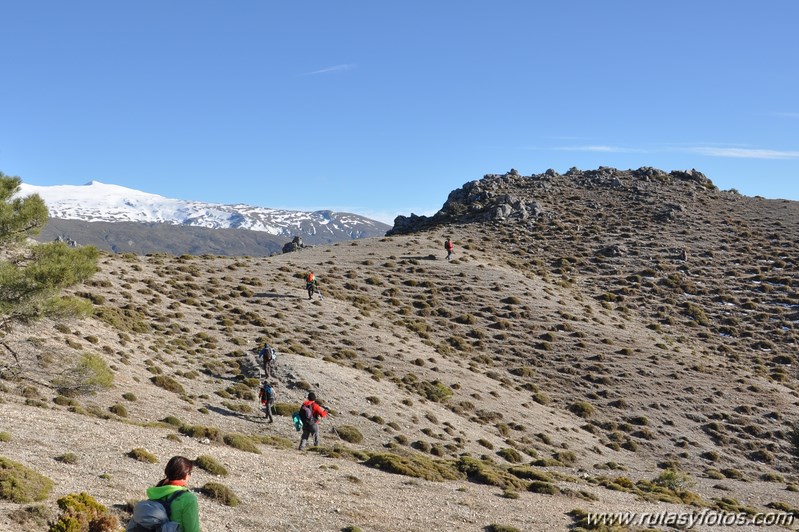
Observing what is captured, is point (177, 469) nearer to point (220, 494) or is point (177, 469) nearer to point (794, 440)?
point (220, 494)

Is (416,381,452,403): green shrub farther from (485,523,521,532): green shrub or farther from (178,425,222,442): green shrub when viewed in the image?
(485,523,521,532): green shrub

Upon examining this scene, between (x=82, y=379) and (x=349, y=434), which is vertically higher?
(x=82, y=379)

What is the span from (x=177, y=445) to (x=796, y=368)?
172 feet

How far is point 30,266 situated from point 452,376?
27.5m

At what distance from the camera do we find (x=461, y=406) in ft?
122

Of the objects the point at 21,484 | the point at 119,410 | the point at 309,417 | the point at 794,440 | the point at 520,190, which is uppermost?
the point at 520,190

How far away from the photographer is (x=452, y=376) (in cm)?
4169

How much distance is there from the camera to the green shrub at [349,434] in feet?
91.4

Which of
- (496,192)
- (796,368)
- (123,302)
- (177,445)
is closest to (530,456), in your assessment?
(177,445)

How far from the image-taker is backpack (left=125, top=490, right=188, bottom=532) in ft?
20.9

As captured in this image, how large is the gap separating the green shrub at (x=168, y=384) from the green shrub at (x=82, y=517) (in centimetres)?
1749

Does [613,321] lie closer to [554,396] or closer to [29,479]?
[554,396]

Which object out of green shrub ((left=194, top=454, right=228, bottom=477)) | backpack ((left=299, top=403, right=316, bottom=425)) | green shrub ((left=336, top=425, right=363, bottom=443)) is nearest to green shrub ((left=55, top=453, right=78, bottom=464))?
green shrub ((left=194, top=454, right=228, bottom=477))

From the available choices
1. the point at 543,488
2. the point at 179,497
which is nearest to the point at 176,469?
the point at 179,497
